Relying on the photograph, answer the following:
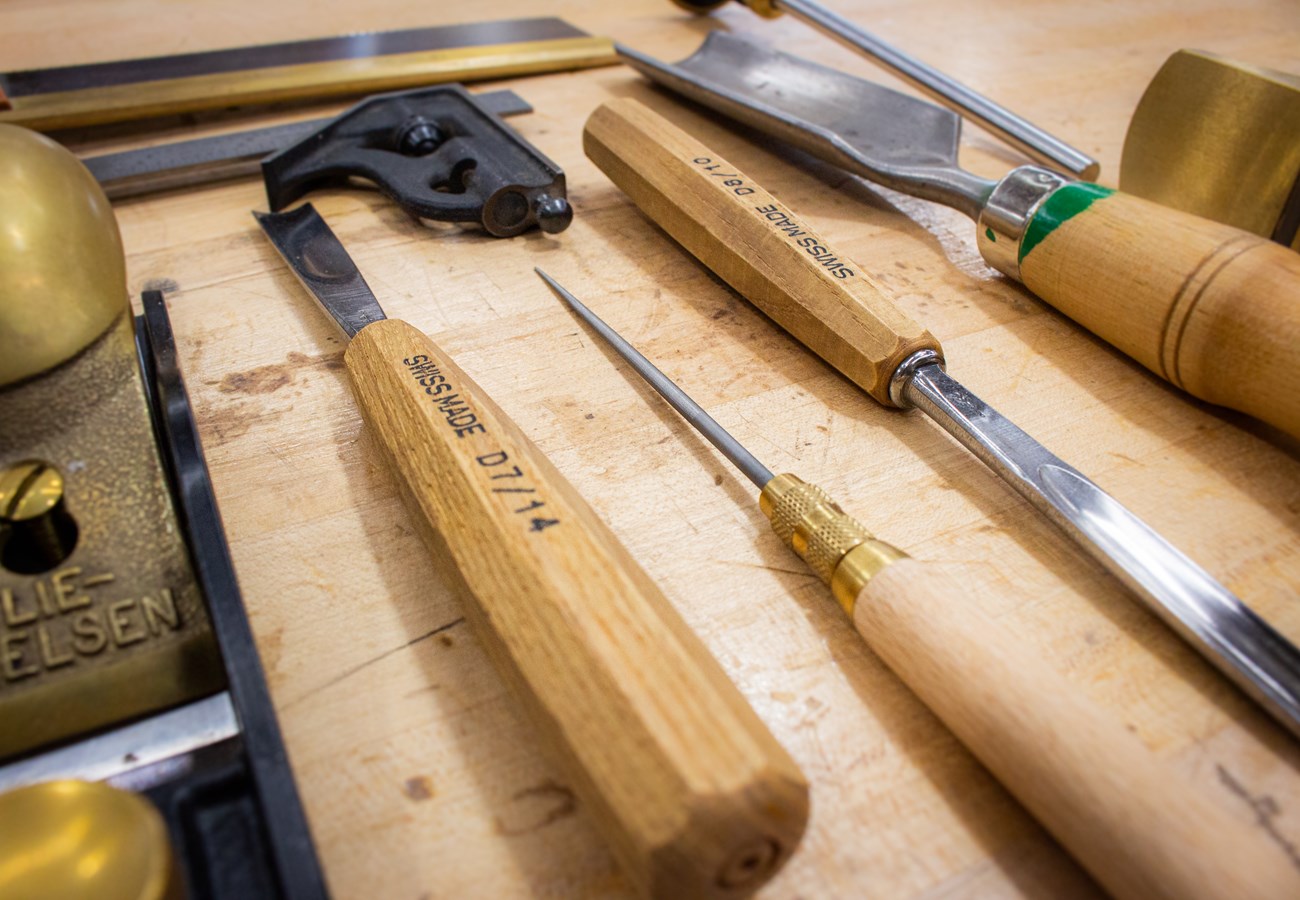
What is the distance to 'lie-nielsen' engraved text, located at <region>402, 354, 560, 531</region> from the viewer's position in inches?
19.6

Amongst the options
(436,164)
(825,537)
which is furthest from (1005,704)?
(436,164)

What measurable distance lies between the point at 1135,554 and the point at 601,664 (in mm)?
357

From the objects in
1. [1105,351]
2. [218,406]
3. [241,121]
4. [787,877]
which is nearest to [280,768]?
[787,877]

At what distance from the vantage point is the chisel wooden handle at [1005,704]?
0.41 m

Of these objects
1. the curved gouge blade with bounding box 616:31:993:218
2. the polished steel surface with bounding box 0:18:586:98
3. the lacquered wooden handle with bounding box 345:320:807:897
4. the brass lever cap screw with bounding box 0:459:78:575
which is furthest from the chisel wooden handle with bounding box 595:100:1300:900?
the polished steel surface with bounding box 0:18:586:98

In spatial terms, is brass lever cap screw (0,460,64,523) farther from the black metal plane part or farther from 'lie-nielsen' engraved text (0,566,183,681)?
the black metal plane part

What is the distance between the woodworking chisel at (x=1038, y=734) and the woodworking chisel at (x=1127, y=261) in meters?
0.33

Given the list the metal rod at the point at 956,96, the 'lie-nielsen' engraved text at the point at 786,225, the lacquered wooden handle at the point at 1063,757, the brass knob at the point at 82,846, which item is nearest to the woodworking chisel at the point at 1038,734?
the lacquered wooden handle at the point at 1063,757

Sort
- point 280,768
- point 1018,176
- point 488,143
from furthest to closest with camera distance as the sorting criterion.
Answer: point 488,143, point 1018,176, point 280,768

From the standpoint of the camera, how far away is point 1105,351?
80 cm

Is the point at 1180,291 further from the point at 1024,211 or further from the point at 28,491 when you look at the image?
the point at 28,491

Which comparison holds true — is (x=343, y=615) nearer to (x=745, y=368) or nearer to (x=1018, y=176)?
(x=745, y=368)

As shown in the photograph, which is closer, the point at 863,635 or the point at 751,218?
the point at 863,635

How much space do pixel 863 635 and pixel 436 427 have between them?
0.96 feet
